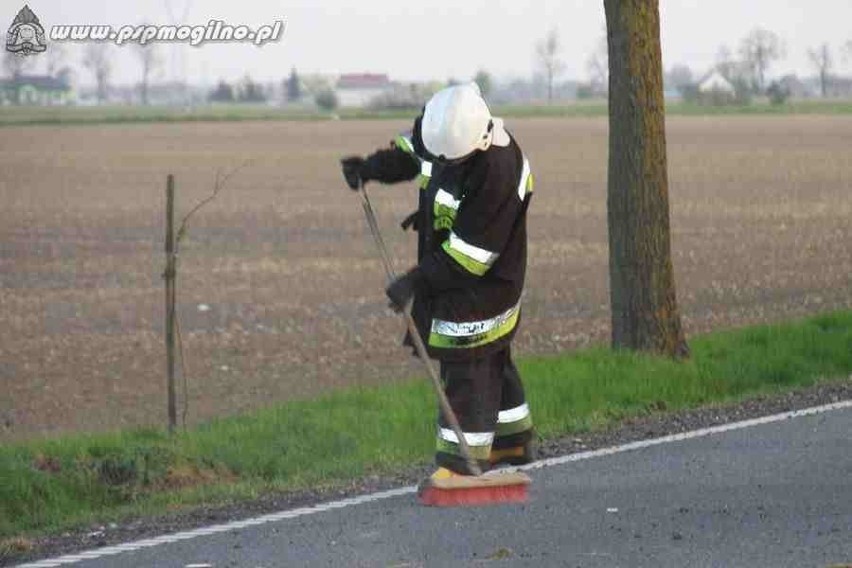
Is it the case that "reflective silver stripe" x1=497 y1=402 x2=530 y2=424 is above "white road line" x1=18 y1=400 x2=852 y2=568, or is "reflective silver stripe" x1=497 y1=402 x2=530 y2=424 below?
above

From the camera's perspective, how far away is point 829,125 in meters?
72.6

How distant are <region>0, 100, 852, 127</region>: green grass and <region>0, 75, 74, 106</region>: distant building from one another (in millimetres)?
9089

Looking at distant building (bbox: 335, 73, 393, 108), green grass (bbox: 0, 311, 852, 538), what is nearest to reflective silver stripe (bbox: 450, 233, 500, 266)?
green grass (bbox: 0, 311, 852, 538)

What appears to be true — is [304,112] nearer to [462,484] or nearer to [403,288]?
[462,484]

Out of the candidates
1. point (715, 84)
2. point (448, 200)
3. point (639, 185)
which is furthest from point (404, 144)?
point (715, 84)

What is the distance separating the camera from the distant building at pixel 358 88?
9847 centimetres

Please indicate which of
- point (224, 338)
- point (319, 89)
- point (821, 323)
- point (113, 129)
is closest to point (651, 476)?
point (821, 323)

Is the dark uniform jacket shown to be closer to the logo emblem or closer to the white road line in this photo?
the white road line

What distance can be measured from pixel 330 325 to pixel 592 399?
7.13 m

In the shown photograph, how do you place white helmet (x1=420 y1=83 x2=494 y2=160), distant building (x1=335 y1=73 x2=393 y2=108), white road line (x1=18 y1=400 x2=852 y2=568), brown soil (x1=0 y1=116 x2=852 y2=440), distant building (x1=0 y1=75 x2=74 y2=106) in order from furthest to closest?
distant building (x1=335 y1=73 x2=393 y2=108) → distant building (x1=0 y1=75 x2=74 y2=106) → brown soil (x1=0 y1=116 x2=852 y2=440) → white helmet (x1=420 y1=83 x2=494 y2=160) → white road line (x1=18 y1=400 x2=852 y2=568)

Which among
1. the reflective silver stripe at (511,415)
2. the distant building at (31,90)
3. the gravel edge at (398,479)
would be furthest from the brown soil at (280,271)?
the reflective silver stripe at (511,415)

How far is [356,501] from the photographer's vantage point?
24.0 feet

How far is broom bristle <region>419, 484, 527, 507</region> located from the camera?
23.1 feet

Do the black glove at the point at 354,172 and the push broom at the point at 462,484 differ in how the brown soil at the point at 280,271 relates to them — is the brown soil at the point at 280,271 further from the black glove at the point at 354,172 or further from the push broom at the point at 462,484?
the push broom at the point at 462,484
